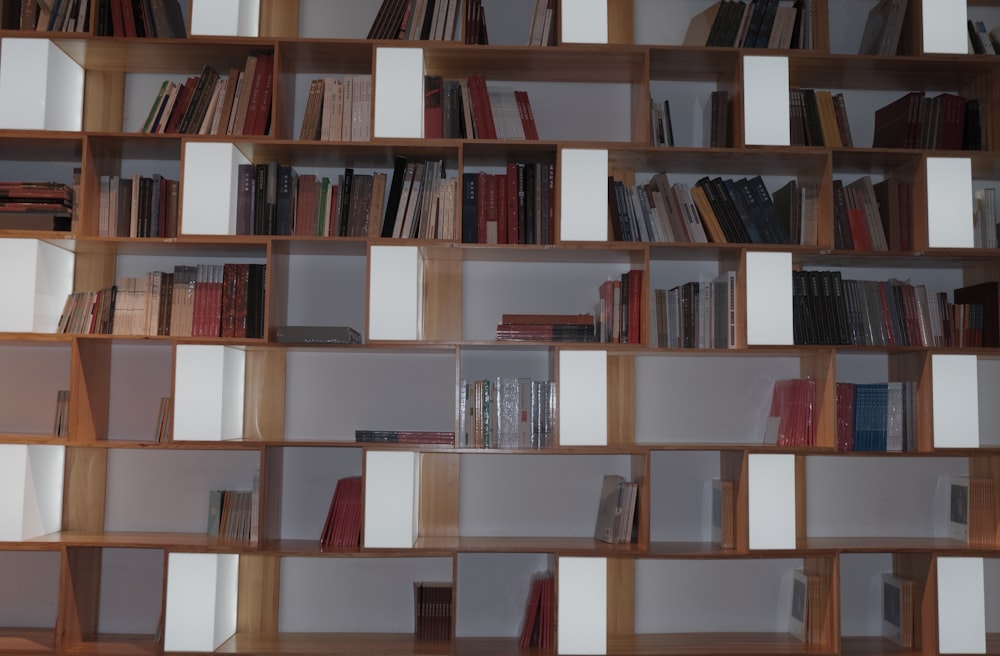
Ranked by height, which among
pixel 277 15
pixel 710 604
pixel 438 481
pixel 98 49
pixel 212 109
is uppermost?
pixel 277 15

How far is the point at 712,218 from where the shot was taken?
3465 mm

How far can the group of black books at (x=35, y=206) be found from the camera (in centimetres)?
336

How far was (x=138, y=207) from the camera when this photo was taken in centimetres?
343

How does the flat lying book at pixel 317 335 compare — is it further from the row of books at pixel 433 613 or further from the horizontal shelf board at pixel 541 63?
the horizontal shelf board at pixel 541 63

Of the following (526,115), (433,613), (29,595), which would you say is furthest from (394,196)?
(29,595)

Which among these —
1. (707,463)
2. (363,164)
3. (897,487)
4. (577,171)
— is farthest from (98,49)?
(897,487)

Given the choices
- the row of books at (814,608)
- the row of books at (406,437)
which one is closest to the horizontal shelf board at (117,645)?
the row of books at (406,437)

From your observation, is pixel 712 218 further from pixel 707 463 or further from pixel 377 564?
pixel 377 564

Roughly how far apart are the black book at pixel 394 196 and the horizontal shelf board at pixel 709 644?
1.71 meters

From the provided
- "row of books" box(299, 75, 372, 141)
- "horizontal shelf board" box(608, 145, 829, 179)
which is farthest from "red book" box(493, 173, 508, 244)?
"row of books" box(299, 75, 372, 141)

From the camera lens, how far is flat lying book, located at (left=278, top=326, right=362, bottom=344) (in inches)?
130

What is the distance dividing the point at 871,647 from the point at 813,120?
6.43 ft

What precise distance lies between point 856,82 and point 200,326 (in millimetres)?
2657

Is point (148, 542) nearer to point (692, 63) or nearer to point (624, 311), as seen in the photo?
point (624, 311)
